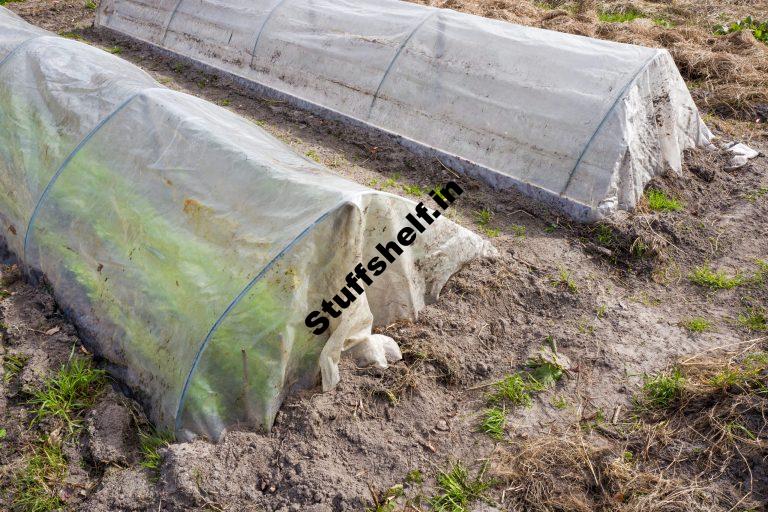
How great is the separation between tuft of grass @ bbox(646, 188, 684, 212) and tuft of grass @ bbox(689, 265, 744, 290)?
0.82 metres

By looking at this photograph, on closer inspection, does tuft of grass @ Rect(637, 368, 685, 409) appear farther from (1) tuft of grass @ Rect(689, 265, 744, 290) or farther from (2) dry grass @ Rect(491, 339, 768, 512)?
(1) tuft of grass @ Rect(689, 265, 744, 290)

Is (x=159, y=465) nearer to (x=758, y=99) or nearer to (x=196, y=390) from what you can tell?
(x=196, y=390)

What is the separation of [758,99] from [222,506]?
25.1ft

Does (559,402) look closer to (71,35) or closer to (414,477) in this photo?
(414,477)

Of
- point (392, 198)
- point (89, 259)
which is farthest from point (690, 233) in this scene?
point (89, 259)

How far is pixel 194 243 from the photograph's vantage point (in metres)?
3.80

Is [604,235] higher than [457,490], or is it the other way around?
[604,235]

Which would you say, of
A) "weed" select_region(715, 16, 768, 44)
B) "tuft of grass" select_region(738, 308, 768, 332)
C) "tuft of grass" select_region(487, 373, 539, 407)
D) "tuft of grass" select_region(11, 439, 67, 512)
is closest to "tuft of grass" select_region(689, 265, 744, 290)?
"tuft of grass" select_region(738, 308, 768, 332)

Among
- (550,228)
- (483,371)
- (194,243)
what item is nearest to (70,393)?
(194,243)

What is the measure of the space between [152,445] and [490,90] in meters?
4.61

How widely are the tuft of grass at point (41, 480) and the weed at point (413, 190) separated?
3679 mm

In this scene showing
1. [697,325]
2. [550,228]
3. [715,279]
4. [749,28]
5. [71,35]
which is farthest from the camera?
[71,35]

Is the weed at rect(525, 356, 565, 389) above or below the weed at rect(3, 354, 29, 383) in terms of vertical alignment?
above

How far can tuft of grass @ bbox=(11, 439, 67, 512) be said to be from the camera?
3.39 meters
